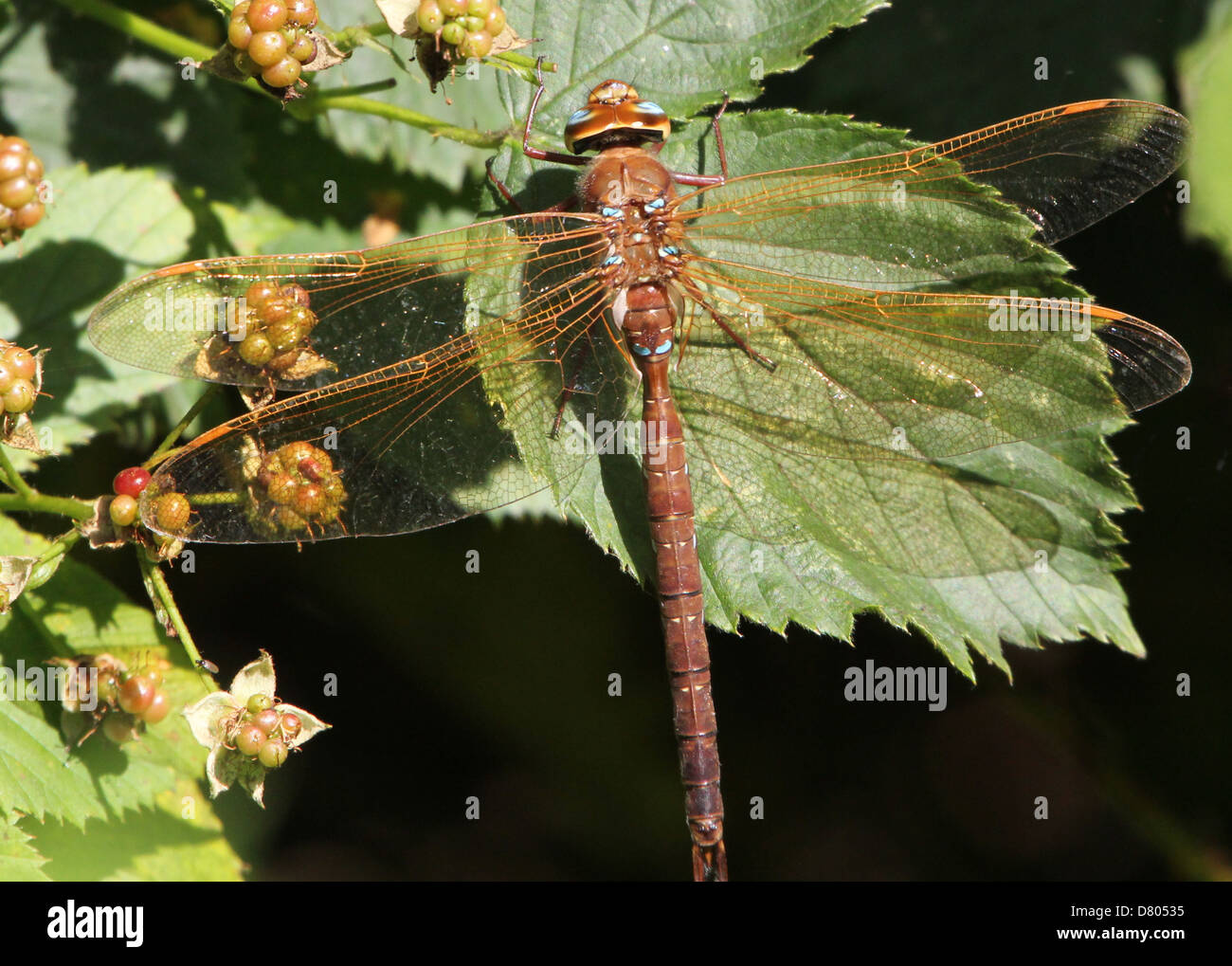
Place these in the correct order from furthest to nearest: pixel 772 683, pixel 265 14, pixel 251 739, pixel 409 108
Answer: pixel 772 683, pixel 409 108, pixel 251 739, pixel 265 14

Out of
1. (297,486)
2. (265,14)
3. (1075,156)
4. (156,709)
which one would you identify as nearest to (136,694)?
(156,709)

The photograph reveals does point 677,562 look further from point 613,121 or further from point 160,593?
point 160,593

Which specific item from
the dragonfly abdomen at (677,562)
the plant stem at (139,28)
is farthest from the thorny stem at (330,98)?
the dragonfly abdomen at (677,562)

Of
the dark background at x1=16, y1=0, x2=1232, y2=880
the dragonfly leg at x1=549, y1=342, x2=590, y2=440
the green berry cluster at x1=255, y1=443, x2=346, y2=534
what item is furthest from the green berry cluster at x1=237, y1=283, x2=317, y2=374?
the dark background at x1=16, y1=0, x2=1232, y2=880

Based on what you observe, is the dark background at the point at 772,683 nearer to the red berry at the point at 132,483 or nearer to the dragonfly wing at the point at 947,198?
the dragonfly wing at the point at 947,198

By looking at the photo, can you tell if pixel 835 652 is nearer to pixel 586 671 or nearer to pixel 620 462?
pixel 586 671

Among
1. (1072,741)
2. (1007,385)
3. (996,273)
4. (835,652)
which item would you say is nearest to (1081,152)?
(996,273)
